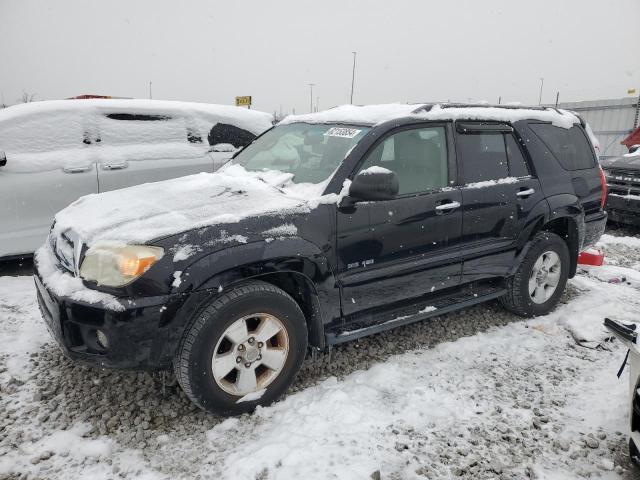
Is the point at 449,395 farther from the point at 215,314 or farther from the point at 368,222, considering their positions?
the point at 215,314

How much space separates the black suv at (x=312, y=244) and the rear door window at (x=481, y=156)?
14mm

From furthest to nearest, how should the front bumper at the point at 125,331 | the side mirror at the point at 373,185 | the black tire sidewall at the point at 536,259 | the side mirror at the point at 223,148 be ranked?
the side mirror at the point at 223,148, the black tire sidewall at the point at 536,259, the side mirror at the point at 373,185, the front bumper at the point at 125,331

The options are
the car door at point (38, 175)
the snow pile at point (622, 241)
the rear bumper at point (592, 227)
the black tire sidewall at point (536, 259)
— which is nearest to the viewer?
the black tire sidewall at point (536, 259)

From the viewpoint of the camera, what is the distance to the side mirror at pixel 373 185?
9.57 ft

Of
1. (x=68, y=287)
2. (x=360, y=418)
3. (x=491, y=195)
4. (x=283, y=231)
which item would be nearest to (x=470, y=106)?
(x=491, y=195)

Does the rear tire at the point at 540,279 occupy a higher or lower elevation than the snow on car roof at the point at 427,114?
lower

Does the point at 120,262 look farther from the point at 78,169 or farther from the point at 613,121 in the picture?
the point at 613,121

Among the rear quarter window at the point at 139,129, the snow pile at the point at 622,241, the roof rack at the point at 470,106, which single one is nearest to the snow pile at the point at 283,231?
A: the roof rack at the point at 470,106

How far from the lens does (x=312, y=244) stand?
2848 millimetres

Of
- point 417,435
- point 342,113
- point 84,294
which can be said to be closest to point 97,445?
point 84,294

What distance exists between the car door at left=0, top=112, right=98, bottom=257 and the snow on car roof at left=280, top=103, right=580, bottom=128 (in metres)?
2.51

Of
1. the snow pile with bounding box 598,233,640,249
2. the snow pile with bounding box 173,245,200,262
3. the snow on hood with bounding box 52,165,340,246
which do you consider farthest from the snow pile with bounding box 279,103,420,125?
the snow pile with bounding box 598,233,640,249

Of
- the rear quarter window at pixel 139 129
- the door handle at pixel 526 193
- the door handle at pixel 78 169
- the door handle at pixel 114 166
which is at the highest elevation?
the rear quarter window at pixel 139 129

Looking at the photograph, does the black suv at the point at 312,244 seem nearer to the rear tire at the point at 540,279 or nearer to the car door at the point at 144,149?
the rear tire at the point at 540,279
